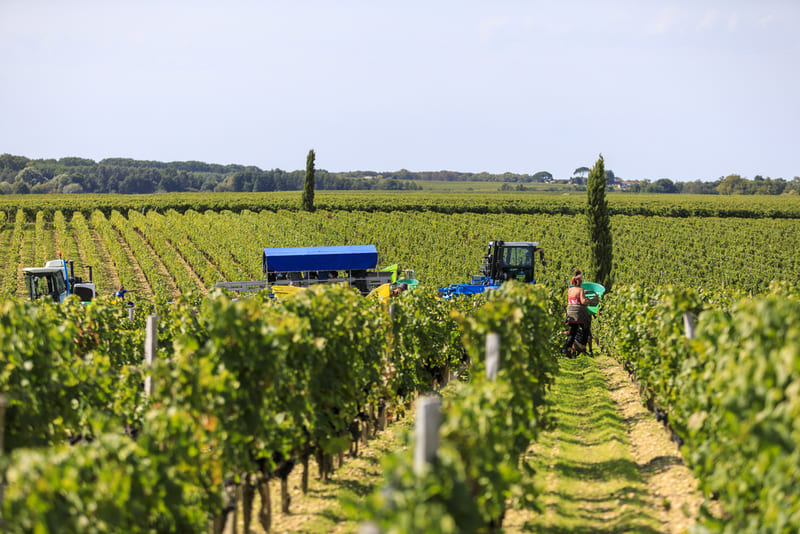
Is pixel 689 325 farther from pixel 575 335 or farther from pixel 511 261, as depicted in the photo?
pixel 511 261

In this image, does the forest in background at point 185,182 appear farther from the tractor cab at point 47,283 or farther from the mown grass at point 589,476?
the mown grass at point 589,476

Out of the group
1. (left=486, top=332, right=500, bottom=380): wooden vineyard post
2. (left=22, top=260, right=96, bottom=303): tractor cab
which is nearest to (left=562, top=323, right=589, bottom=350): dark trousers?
(left=486, top=332, right=500, bottom=380): wooden vineyard post

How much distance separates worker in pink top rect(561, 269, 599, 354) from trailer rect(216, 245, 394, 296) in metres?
5.82

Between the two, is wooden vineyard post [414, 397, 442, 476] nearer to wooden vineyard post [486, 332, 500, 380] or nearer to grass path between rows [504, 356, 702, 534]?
grass path between rows [504, 356, 702, 534]

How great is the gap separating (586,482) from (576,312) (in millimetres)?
6238

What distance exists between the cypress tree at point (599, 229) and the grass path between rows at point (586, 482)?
1352 cm

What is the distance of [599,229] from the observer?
23766mm

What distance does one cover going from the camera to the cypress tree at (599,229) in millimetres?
23562

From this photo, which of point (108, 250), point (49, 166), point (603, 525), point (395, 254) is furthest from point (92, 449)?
point (49, 166)

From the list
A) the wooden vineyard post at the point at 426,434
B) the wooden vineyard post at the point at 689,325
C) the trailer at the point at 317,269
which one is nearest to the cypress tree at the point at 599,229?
the trailer at the point at 317,269

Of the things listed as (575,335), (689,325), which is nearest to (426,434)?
(689,325)

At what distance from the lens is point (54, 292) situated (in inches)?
653

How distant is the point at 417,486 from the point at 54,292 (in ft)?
52.5

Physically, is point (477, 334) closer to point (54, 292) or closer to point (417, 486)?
point (417, 486)
